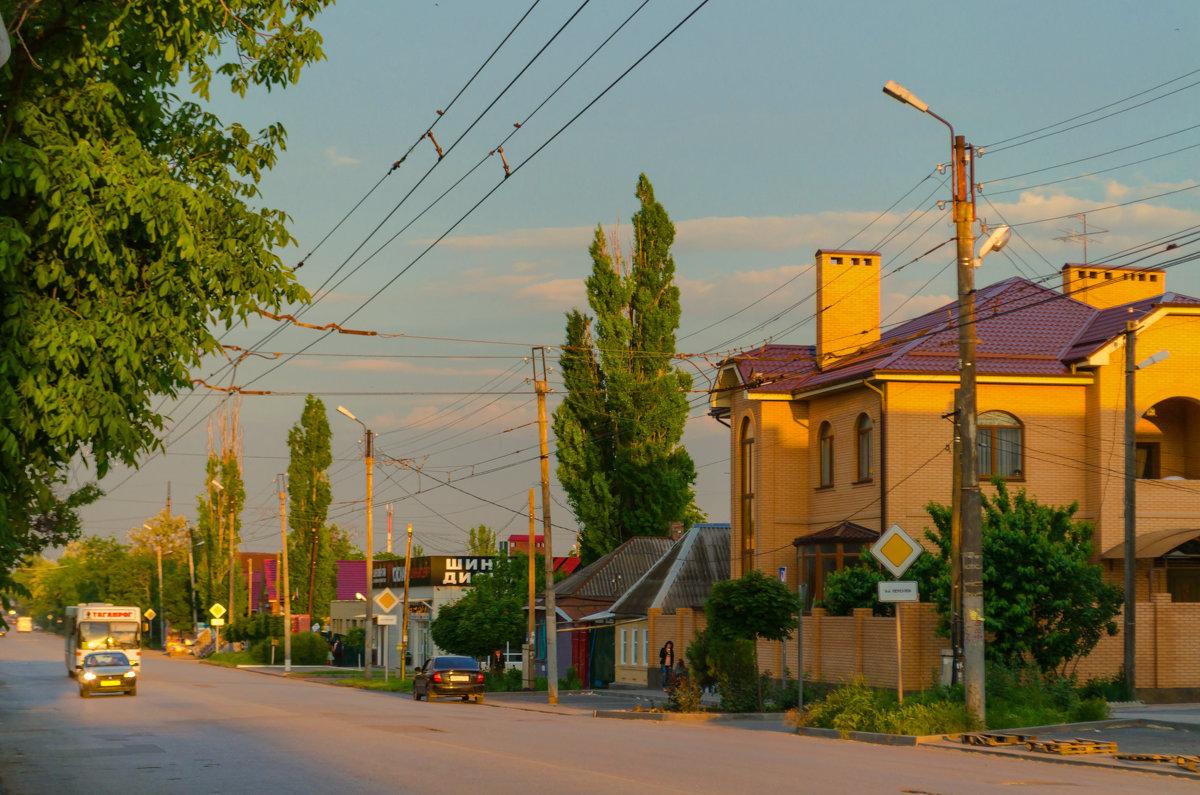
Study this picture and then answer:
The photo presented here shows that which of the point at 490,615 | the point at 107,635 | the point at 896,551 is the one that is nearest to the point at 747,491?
the point at 490,615

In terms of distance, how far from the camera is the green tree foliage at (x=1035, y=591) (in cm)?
2697

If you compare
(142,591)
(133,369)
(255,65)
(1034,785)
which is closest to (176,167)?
(255,65)

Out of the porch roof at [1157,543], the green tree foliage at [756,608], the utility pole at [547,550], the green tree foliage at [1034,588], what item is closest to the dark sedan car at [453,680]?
the utility pole at [547,550]

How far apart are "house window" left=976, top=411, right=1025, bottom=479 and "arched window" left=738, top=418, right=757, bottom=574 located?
7591mm

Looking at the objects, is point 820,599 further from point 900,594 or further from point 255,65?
point 255,65

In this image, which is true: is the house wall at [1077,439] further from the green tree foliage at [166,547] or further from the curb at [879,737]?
the green tree foliage at [166,547]

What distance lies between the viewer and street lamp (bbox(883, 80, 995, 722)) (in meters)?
21.4

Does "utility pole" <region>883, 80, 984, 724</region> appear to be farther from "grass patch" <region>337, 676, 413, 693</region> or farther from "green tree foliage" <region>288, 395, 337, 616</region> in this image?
"green tree foliage" <region>288, 395, 337, 616</region>

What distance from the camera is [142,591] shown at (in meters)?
128

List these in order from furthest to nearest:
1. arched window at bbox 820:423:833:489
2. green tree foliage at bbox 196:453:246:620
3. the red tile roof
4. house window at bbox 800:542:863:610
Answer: green tree foliage at bbox 196:453:246:620 → arched window at bbox 820:423:833:489 → house window at bbox 800:542:863:610 → the red tile roof

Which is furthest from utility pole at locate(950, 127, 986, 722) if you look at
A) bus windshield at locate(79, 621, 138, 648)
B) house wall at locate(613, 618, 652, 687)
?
bus windshield at locate(79, 621, 138, 648)

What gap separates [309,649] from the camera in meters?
77.6

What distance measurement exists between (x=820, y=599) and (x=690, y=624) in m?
5.28

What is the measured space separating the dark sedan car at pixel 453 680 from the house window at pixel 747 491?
8.72m
